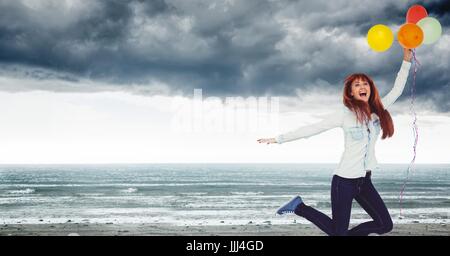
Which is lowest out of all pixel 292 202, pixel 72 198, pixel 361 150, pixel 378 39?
pixel 72 198

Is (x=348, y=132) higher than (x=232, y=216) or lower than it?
higher

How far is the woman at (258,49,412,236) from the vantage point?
13.4 ft

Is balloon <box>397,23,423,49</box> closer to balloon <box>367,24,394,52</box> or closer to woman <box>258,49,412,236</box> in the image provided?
balloon <box>367,24,394,52</box>

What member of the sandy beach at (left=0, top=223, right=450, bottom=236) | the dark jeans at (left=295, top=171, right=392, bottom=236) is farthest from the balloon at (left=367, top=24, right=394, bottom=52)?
the sandy beach at (left=0, top=223, right=450, bottom=236)

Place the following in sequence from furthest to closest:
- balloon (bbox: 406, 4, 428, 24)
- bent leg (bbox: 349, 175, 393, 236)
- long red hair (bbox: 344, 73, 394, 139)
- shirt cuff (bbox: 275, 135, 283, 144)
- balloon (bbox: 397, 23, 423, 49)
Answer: balloon (bbox: 406, 4, 428, 24) < balloon (bbox: 397, 23, 423, 49) < shirt cuff (bbox: 275, 135, 283, 144) < long red hair (bbox: 344, 73, 394, 139) < bent leg (bbox: 349, 175, 393, 236)

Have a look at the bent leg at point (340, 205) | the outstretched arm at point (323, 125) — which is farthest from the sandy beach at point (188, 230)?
the outstretched arm at point (323, 125)

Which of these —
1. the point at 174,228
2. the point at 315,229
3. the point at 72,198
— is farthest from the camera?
the point at 72,198

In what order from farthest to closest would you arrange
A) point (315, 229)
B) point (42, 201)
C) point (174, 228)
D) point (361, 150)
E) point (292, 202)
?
point (42, 201) → point (174, 228) → point (315, 229) → point (292, 202) → point (361, 150)

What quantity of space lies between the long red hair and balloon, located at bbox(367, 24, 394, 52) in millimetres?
767

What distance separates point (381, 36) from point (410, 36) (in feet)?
1.00

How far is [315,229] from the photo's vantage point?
34.0 ft
